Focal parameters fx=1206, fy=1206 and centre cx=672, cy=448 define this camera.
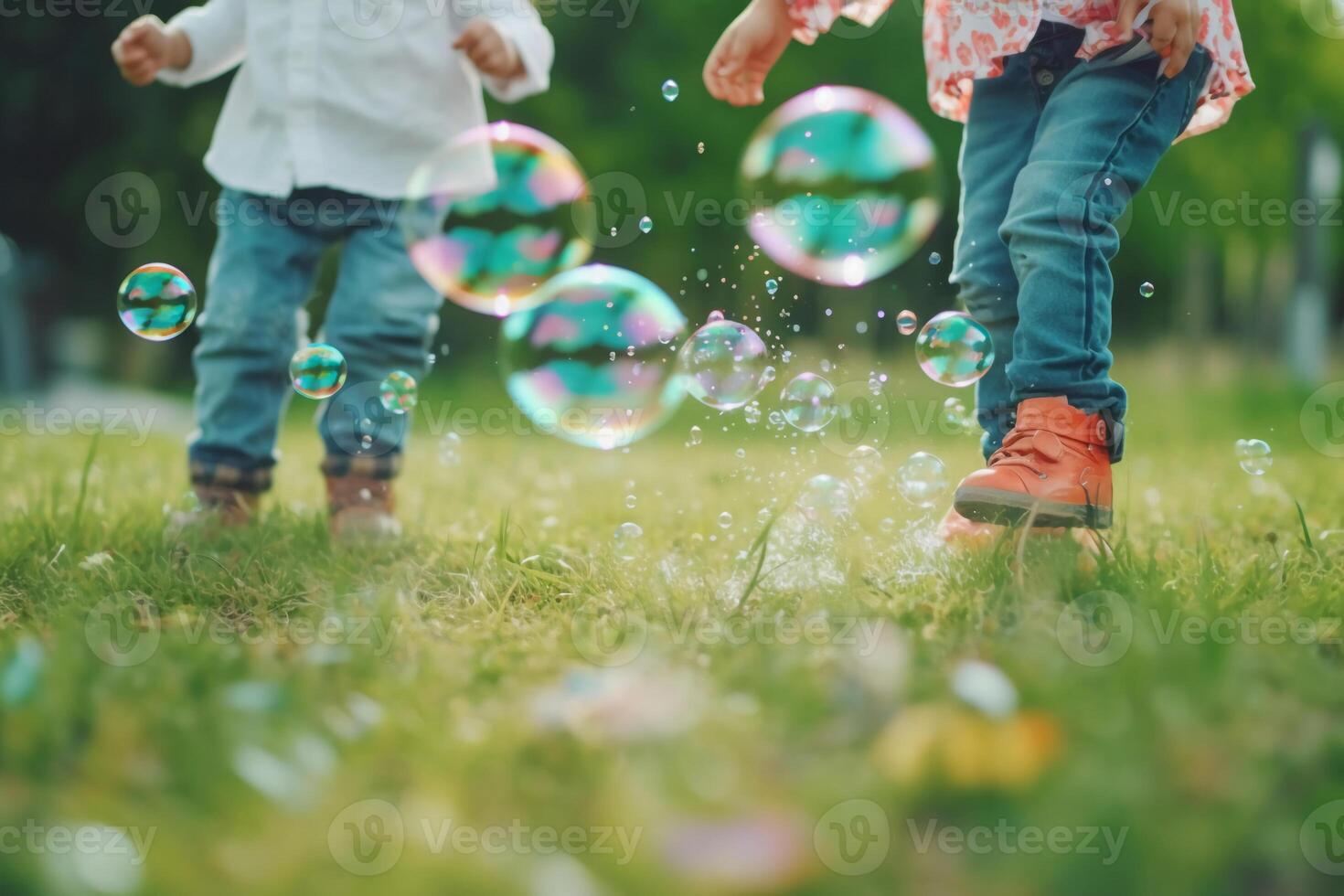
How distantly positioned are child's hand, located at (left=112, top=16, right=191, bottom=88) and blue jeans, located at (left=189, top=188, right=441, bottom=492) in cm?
33

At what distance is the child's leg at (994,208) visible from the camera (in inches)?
95.6

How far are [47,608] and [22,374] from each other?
10927 millimetres

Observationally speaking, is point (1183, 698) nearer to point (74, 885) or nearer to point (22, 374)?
point (74, 885)

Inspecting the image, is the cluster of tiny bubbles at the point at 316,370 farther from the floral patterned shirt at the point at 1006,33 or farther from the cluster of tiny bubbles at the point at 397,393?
the floral patterned shirt at the point at 1006,33

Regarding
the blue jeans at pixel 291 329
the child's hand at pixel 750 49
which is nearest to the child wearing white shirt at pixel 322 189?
the blue jeans at pixel 291 329

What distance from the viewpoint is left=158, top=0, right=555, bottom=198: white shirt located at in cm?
277

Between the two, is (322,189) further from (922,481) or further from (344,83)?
(922,481)

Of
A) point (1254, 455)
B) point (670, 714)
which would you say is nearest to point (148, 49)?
point (670, 714)

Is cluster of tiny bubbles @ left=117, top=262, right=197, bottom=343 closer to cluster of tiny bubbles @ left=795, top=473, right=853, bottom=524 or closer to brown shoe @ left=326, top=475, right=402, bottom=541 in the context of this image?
brown shoe @ left=326, top=475, right=402, bottom=541

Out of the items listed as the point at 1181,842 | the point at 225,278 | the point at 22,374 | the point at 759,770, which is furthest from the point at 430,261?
the point at 22,374

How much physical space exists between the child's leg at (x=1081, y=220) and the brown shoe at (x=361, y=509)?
1.34m

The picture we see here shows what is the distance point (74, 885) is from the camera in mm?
903

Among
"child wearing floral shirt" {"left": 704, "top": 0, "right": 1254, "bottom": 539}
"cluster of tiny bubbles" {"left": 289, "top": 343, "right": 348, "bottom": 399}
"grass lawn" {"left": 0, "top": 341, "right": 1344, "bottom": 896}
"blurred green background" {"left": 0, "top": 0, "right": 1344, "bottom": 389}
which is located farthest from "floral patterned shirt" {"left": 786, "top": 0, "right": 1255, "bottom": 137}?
"blurred green background" {"left": 0, "top": 0, "right": 1344, "bottom": 389}

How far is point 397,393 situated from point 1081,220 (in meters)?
1.50
